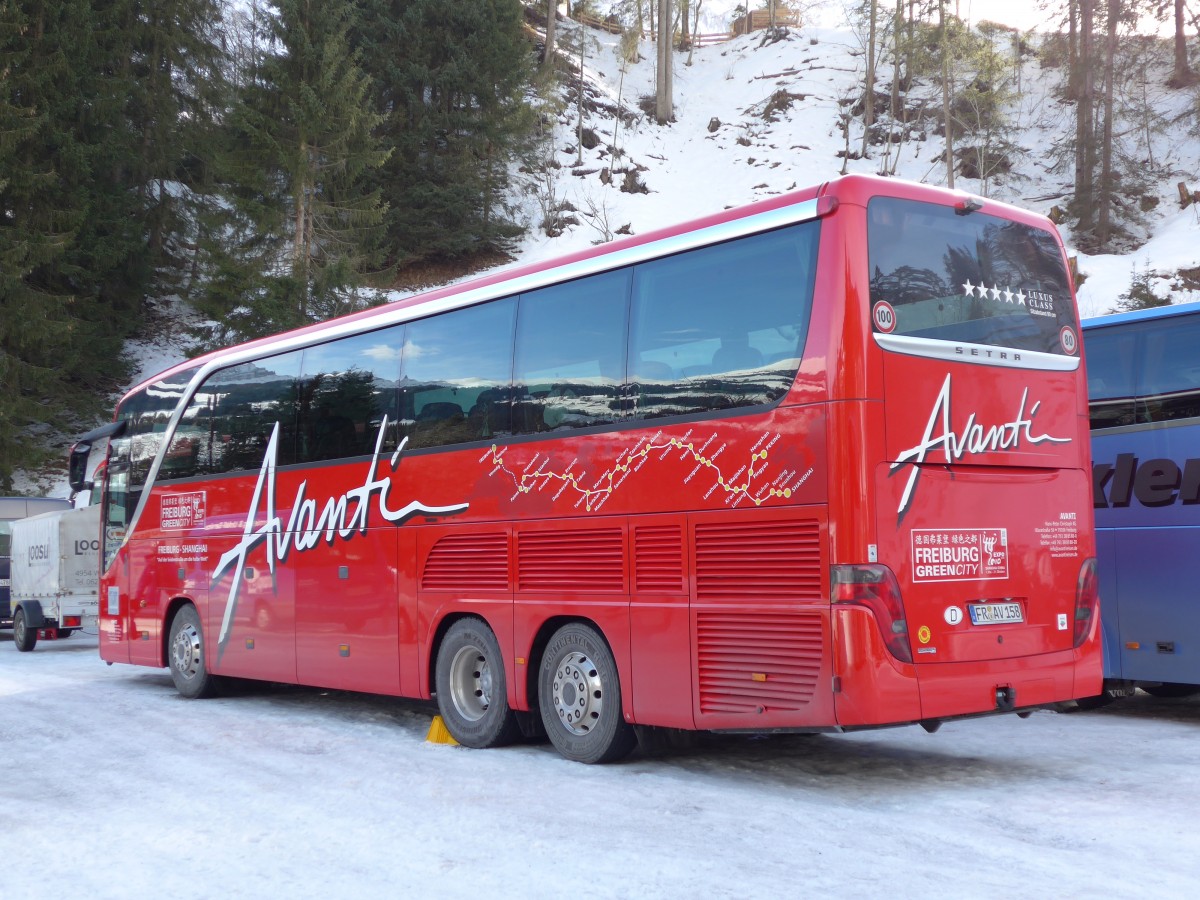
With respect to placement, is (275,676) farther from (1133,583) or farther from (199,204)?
(199,204)

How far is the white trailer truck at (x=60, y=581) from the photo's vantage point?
20.2 metres

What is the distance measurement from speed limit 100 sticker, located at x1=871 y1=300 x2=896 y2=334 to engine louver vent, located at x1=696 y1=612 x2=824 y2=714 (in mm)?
1785

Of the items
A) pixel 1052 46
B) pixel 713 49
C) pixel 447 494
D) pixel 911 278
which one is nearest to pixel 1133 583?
pixel 911 278

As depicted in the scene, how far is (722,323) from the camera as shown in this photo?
7.90 meters

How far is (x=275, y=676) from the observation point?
488 inches

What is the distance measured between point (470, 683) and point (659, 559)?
2.63 metres

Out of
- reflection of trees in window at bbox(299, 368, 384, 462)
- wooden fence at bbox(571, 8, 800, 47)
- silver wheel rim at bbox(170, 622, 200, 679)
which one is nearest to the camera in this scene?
reflection of trees in window at bbox(299, 368, 384, 462)

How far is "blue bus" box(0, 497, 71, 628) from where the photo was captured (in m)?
22.9

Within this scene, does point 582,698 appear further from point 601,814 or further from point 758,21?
point 758,21

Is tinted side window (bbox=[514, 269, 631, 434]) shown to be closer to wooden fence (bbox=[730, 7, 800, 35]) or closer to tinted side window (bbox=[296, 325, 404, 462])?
tinted side window (bbox=[296, 325, 404, 462])

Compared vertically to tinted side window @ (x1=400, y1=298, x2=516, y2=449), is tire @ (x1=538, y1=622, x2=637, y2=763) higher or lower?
lower

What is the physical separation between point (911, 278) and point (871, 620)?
219cm

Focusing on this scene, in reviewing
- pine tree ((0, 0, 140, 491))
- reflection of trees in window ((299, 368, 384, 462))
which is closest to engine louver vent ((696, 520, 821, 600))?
reflection of trees in window ((299, 368, 384, 462))

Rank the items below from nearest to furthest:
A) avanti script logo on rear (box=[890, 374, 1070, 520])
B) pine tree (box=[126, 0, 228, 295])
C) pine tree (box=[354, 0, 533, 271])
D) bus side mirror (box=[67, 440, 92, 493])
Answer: avanti script logo on rear (box=[890, 374, 1070, 520])
bus side mirror (box=[67, 440, 92, 493])
pine tree (box=[126, 0, 228, 295])
pine tree (box=[354, 0, 533, 271])
